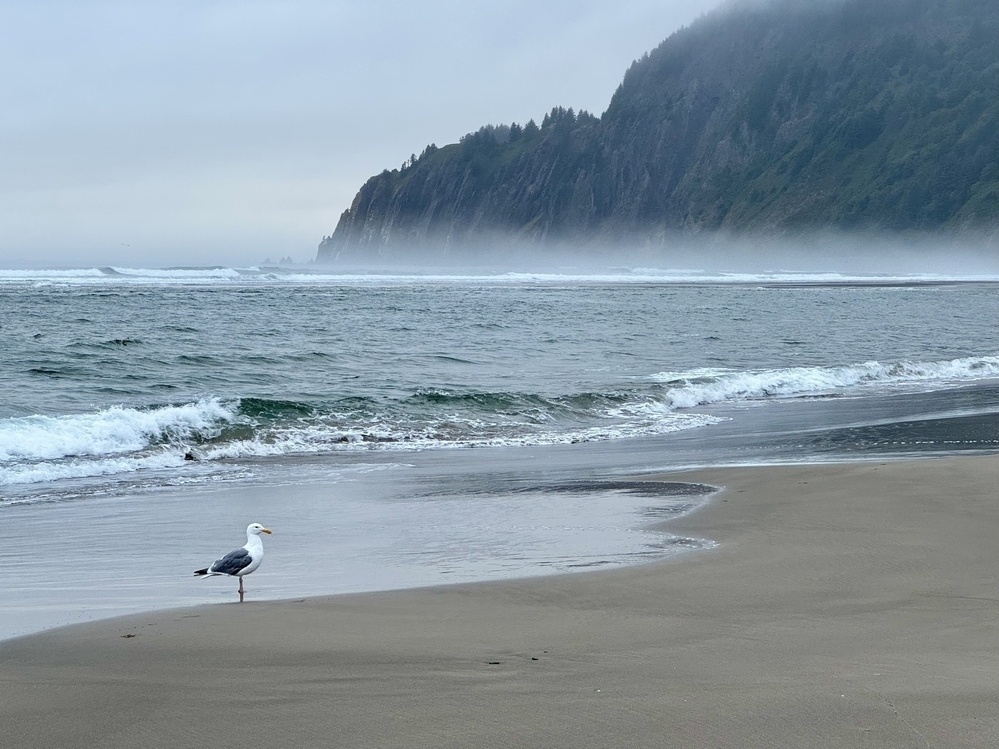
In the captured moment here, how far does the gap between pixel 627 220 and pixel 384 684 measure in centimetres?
14427

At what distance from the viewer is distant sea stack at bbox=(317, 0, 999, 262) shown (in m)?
113

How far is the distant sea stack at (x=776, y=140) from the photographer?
113 metres

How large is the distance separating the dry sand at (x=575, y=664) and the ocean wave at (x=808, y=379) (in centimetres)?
1046

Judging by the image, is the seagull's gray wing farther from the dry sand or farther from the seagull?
the dry sand

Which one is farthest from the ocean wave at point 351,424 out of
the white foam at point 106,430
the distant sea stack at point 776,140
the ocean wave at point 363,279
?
the distant sea stack at point 776,140

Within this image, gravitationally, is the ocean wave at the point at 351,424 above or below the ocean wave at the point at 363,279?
below

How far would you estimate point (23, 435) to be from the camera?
36.3 ft

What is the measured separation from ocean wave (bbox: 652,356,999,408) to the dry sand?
10.5 meters

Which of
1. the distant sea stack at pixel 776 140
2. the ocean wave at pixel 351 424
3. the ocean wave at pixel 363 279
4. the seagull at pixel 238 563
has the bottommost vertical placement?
the ocean wave at pixel 351 424

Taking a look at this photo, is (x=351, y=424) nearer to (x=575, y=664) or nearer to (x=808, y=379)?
(x=808, y=379)

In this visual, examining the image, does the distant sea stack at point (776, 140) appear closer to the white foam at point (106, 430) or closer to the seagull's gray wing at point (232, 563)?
the white foam at point (106, 430)

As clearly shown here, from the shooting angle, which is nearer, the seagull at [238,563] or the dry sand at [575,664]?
the dry sand at [575,664]

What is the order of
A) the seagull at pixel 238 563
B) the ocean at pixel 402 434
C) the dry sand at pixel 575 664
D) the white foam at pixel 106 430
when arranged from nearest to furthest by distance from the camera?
1. the dry sand at pixel 575 664
2. the seagull at pixel 238 563
3. the ocean at pixel 402 434
4. the white foam at pixel 106 430

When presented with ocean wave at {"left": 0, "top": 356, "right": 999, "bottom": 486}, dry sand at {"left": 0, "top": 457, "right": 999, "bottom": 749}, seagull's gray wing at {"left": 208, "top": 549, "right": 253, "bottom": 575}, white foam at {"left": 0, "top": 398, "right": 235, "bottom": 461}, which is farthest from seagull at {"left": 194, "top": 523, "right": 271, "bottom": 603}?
white foam at {"left": 0, "top": 398, "right": 235, "bottom": 461}
